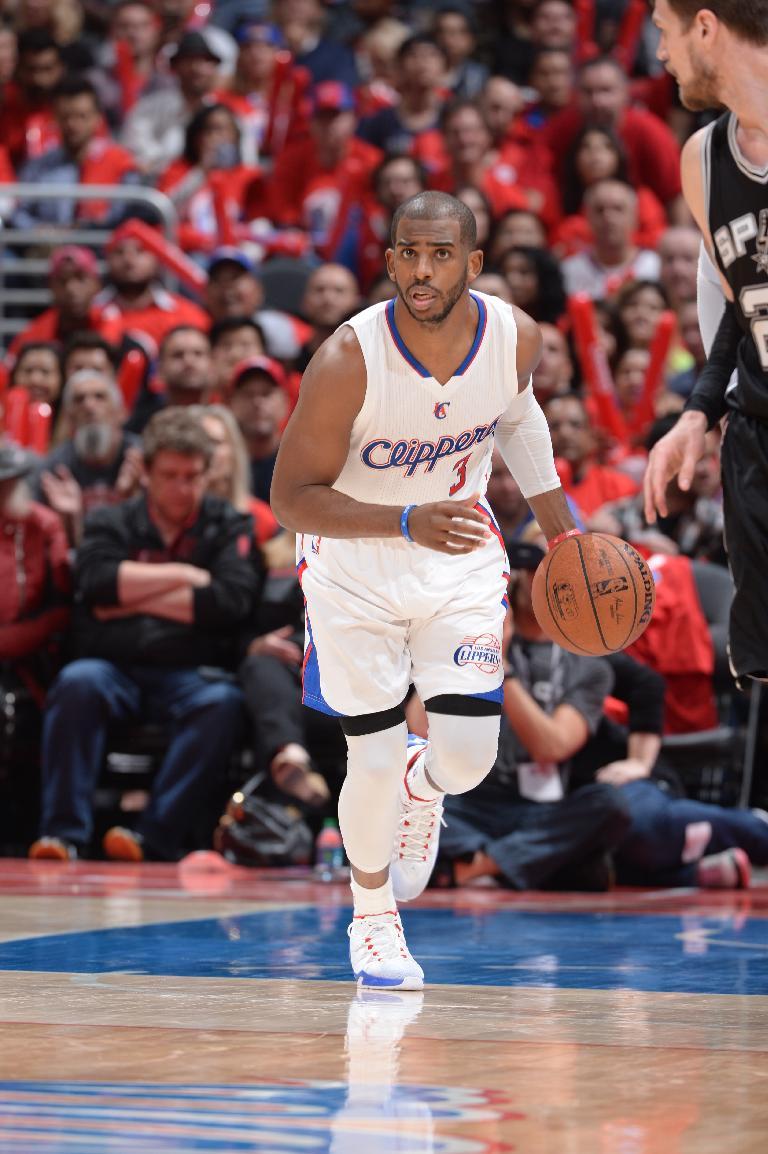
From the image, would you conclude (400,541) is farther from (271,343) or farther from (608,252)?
(608,252)

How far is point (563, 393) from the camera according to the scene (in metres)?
8.52

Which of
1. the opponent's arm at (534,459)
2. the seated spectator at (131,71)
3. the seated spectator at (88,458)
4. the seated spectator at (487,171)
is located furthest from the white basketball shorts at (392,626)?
the seated spectator at (131,71)

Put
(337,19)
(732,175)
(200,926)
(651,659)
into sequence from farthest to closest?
(337,19) → (651,659) → (200,926) → (732,175)

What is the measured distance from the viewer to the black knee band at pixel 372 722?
170 inches

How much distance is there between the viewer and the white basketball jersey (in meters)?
4.32

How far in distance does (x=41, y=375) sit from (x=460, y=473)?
19.0ft

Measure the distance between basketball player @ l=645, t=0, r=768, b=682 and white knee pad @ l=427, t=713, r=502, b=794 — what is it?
62 centimetres

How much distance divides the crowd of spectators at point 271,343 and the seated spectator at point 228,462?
0.02 meters

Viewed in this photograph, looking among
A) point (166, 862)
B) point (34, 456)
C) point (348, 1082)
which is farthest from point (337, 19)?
point (348, 1082)

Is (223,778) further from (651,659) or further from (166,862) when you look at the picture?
(651,659)

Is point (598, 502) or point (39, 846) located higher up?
point (598, 502)

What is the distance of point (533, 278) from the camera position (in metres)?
9.91

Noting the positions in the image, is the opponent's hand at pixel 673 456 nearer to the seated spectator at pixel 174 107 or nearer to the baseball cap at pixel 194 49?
the seated spectator at pixel 174 107

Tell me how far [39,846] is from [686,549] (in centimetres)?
312
